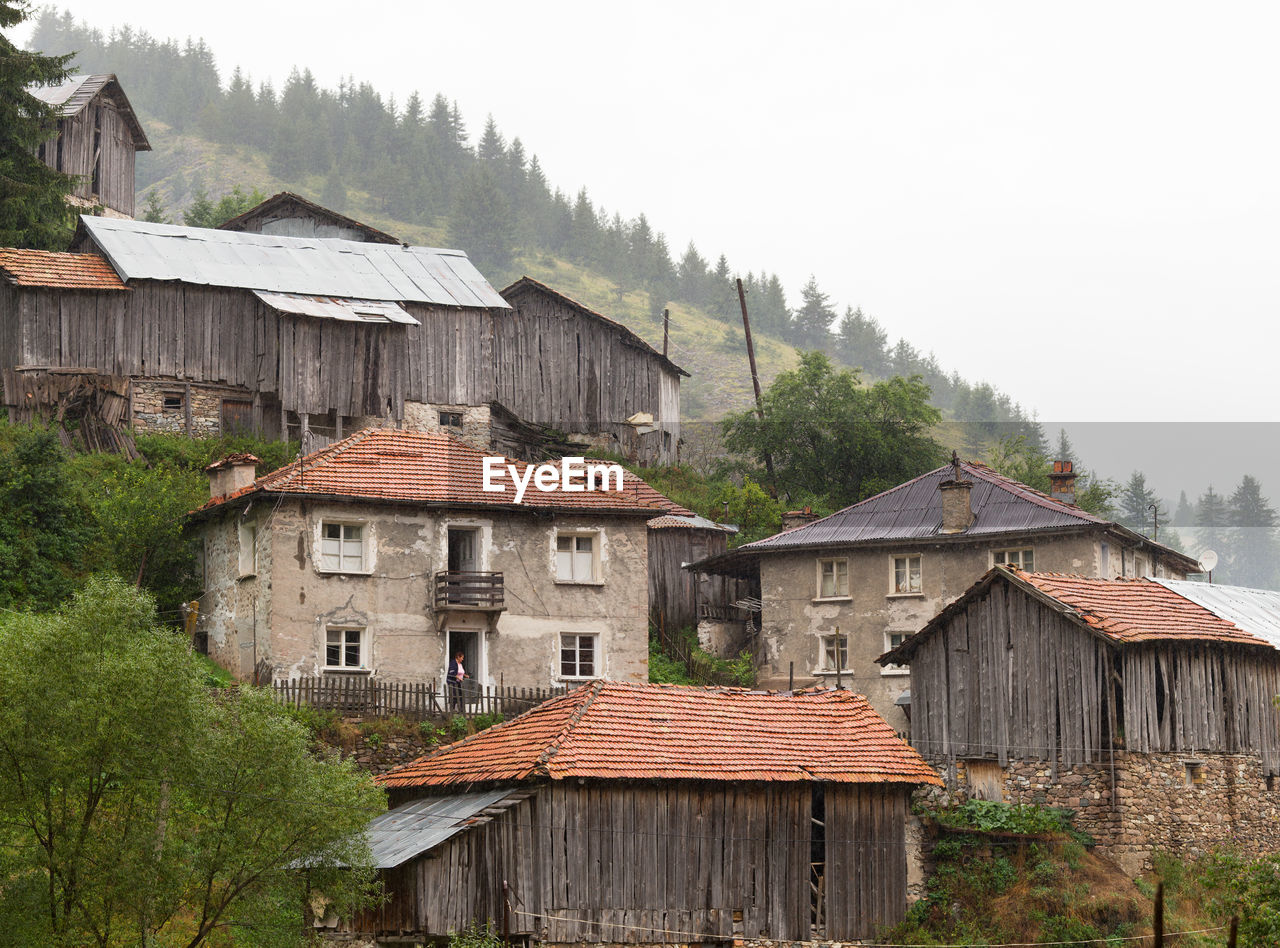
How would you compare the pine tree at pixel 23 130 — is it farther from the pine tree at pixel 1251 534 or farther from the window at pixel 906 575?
the pine tree at pixel 1251 534

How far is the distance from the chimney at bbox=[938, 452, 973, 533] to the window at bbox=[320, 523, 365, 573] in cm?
1686

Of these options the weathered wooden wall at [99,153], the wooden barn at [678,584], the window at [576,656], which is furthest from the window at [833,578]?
the weathered wooden wall at [99,153]

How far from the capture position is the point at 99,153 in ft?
224

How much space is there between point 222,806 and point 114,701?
242 centimetres

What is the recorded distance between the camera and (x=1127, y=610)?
35750 millimetres

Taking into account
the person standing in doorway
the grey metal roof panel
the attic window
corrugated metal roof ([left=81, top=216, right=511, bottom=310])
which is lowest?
the attic window

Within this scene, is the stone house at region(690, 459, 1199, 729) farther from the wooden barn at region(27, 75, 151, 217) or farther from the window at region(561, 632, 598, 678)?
the wooden barn at region(27, 75, 151, 217)

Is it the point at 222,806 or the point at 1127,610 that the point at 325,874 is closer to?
the point at 222,806

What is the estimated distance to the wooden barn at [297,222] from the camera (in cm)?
6200

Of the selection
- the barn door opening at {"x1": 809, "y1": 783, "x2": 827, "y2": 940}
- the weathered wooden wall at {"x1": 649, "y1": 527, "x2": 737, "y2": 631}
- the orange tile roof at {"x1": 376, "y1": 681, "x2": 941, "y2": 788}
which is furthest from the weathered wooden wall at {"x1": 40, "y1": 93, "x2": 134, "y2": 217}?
the barn door opening at {"x1": 809, "y1": 783, "x2": 827, "y2": 940}

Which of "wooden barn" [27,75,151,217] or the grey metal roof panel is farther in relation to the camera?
"wooden barn" [27,75,151,217]

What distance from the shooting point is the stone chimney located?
39.3m

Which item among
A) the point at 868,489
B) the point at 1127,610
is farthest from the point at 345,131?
the point at 1127,610

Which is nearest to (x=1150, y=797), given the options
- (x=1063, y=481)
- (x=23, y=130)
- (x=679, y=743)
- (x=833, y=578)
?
(x=679, y=743)
